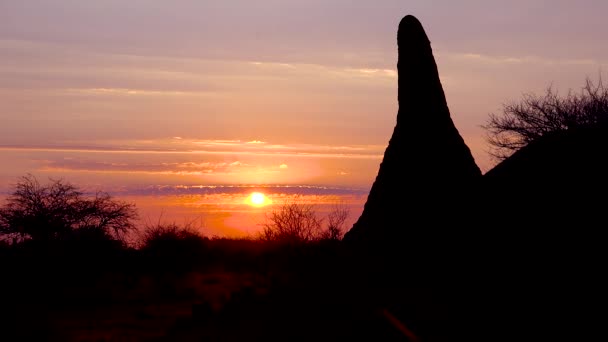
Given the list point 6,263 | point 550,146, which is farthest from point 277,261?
point 550,146

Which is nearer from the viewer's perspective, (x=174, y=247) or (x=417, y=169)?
(x=417, y=169)

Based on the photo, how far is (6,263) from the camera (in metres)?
25.5

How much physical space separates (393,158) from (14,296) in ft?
35.1

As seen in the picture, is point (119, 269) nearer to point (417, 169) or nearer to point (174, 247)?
point (174, 247)

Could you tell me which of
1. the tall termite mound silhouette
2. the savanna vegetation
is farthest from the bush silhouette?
the tall termite mound silhouette

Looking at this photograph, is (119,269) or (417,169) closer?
(417,169)

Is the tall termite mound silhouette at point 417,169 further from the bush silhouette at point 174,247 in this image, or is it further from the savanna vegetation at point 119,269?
the bush silhouette at point 174,247

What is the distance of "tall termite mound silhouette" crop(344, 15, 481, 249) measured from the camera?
49.9 ft

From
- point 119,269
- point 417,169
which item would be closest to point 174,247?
point 119,269

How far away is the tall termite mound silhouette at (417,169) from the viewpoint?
49.9 feet

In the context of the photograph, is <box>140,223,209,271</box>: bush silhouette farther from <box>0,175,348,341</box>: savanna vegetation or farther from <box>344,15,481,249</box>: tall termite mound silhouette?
<box>344,15,481,249</box>: tall termite mound silhouette

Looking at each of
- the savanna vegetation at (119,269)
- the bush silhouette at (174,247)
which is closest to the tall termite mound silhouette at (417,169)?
the savanna vegetation at (119,269)

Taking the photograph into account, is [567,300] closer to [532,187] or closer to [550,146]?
[532,187]

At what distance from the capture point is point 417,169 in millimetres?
15836
